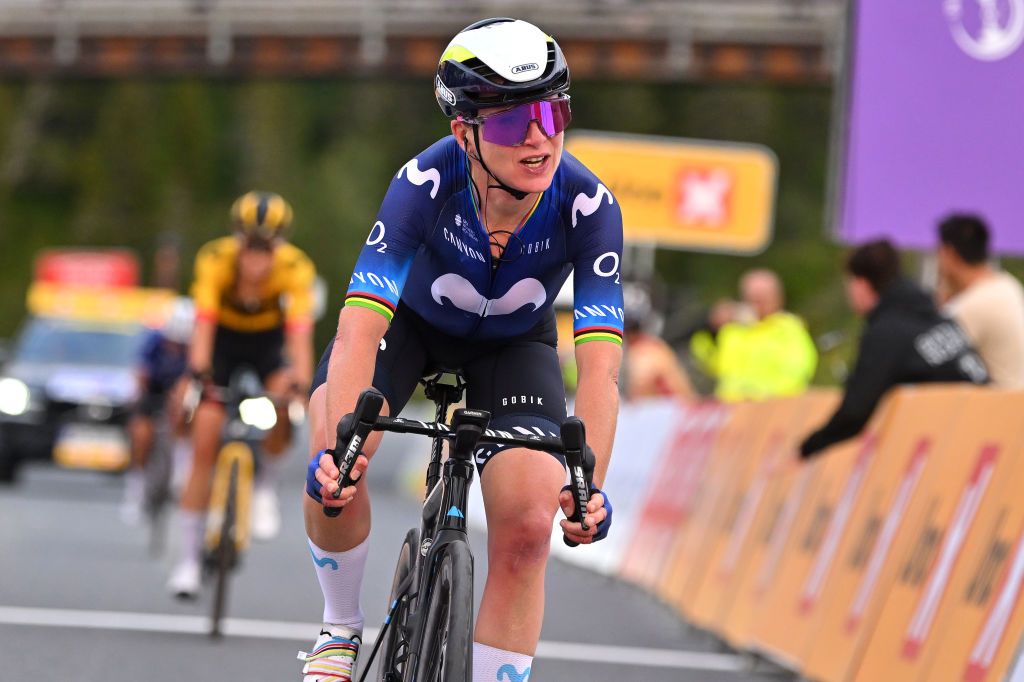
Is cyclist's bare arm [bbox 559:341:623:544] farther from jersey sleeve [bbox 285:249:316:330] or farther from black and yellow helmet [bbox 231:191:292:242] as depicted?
jersey sleeve [bbox 285:249:316:330]

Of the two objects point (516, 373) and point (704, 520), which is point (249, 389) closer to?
point (704, 520)

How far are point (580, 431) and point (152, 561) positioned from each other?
34.2ft

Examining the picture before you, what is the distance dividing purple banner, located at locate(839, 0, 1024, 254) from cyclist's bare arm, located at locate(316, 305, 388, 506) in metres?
7.38

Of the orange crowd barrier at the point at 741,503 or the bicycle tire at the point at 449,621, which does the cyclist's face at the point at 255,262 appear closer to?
the orange crowd barrier at the point at 741,503

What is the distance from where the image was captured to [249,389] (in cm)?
1098

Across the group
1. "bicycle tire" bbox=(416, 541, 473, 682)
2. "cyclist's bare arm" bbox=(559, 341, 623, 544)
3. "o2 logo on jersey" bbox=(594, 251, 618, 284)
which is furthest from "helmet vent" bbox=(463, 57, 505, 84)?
"bicycle tire" bbox=(416, 541, 473, 682)

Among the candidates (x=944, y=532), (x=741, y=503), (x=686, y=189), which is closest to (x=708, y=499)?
(x=741, y=503)

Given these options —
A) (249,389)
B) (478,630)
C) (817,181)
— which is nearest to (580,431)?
(478,630)

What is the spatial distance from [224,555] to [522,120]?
17.4 feet

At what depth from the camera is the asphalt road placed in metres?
9.08

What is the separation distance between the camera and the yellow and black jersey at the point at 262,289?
36.0 ft

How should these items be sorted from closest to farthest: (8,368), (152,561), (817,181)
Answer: (152,561)
(8,368)
(817,181)

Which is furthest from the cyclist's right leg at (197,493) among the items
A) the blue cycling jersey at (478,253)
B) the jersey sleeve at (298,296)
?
the blue cycling jersey at (478,253)

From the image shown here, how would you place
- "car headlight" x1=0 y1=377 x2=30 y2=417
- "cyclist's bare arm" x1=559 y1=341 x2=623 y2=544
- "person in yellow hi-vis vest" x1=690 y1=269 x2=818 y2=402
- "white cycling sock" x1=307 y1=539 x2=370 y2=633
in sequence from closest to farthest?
1. "cyclist's bare arm" x1=559 y1=341 x2=623 y2=544
2. "white cycling sock" x1=307 y1=539 x2=370 y2=633
3. "person in yellow hi-vis vest" x1=690 y1=269 x2=818 y2=402
4. "car headlight" x1=0 y1=377 x2=30 y2=417
